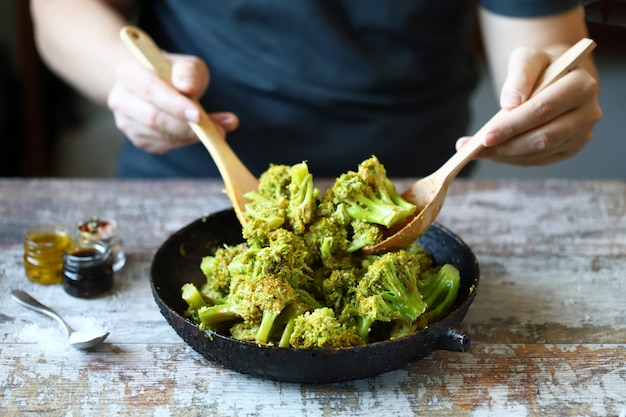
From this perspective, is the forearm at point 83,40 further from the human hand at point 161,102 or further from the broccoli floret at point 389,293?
the broccoli floret at point 389,293

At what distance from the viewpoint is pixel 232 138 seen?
79.4 inches

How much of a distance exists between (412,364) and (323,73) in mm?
945

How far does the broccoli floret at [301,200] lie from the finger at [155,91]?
0.32 m

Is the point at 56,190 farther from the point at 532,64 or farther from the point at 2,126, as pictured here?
the point at 2,126

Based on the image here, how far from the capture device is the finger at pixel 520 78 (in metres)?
1.39

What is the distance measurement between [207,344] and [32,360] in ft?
1.06

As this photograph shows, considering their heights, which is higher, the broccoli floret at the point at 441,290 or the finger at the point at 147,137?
the broccoli floret at the point at 441,290

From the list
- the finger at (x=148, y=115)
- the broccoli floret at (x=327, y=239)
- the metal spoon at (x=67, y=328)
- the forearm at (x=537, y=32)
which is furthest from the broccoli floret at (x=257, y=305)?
the forearm at (x=537, y=32)

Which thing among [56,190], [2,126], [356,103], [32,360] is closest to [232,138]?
[356,103]

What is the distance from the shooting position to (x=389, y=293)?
118 centimetres

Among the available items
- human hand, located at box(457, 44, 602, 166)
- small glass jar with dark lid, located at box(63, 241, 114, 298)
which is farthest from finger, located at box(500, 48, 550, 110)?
small glass jar with dark lid, located at box(63, 241, 114, 298)

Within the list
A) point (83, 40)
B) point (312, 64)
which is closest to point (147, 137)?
point (83, 40)

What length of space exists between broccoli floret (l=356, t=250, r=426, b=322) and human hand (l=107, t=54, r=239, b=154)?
55cm

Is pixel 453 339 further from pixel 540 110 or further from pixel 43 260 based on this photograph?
pixel 43 260
